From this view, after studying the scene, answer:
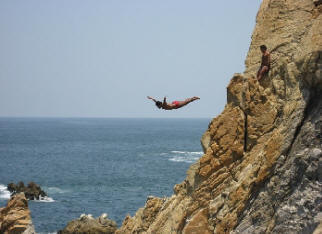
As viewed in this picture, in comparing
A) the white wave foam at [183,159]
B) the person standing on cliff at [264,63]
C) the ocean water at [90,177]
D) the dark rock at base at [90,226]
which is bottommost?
the ocean water at [90,177]

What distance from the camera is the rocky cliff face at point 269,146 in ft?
42.4

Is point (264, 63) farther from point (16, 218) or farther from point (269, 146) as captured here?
point (16, 218)

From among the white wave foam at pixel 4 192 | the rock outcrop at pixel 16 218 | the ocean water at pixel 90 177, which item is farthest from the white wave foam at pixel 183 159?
the rock outcrop at pixel 16 218

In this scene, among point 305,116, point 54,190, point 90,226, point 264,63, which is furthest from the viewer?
point 54,190

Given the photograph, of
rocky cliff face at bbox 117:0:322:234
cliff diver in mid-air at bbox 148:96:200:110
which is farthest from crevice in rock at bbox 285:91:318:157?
cliff diver in mid-air at bbox 148:96:200:110

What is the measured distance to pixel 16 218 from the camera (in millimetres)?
34125

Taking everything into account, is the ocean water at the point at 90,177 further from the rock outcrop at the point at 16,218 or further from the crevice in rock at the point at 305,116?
the crevice in rock at the point at 305,116

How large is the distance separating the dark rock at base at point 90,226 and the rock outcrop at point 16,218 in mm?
10251

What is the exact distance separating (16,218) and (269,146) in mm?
24887

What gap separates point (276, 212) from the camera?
13.2 metres

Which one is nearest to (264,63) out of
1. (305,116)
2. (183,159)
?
(305,116)

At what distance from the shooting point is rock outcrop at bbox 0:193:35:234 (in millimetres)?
33875

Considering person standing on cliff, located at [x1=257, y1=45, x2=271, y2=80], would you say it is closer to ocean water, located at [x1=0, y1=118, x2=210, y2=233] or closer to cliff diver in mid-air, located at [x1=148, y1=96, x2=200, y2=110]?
cliff diver in mid-air, located at [x1=148, y1=96, x2=200, y2=110]

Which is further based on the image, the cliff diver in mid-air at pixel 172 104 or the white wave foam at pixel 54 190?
the white wave foam at pixel 54 190
